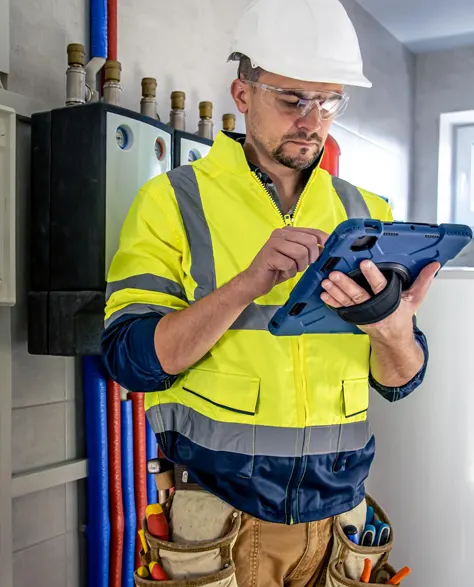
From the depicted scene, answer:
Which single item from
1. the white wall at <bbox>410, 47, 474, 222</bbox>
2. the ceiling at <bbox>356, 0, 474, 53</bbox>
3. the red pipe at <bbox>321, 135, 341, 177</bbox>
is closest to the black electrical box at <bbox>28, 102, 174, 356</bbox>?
the red pipe at <bbox>321, 135, 341, 177</bbox>

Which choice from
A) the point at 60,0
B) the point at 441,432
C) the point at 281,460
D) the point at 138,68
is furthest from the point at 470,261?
the point at 281,460

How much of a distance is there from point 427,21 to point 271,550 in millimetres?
3164

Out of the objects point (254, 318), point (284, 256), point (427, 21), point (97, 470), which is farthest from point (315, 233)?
point (427, 21)

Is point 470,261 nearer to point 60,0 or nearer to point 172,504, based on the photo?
point 60,0

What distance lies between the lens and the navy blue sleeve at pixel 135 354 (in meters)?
1.01

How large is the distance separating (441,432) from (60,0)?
1.44m

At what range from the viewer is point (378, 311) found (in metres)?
0.90

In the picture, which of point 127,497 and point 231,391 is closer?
point 231,391

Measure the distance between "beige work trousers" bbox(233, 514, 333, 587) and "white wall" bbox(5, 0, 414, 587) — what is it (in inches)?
27.1

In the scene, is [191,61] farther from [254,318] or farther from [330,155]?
[254,318]

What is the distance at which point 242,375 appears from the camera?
1.05 meters

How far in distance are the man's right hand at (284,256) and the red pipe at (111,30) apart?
1036 mm

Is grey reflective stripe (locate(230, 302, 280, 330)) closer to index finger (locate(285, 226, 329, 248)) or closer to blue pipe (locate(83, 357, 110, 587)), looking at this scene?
index finger (locate(285, 226, 329, 248))

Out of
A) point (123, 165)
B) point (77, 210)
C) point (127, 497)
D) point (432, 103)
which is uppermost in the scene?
point (432, 103)
